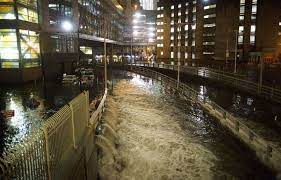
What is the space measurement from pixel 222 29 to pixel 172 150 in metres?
85.3

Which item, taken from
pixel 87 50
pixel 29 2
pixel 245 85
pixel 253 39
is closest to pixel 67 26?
pixel 29 2

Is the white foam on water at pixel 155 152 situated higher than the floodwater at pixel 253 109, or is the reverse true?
the floodwater at pixel 253 109

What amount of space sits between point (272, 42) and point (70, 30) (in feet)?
221

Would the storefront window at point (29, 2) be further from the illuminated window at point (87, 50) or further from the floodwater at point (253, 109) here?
the illuminated window at point (87, 50)

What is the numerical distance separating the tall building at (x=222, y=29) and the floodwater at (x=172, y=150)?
47.9 m

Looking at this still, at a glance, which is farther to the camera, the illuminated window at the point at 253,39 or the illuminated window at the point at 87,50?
the illuminated window at the point at 87,50

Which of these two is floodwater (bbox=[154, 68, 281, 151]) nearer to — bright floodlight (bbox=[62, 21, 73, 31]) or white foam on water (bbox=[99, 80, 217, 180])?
white foam on water (bbox=[99, 80, 217, 180])

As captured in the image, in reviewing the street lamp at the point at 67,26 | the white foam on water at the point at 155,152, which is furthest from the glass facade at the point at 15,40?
the white foam on water at the point at 155,152

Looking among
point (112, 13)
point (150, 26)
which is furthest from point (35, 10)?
point (150, 26)

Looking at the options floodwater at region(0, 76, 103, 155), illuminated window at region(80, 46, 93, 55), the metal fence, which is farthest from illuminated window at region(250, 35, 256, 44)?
the metal fence

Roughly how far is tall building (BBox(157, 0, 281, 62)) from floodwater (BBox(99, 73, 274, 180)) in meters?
47.9

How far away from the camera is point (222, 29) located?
3538 inches

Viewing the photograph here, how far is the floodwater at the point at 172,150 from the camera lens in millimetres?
11617

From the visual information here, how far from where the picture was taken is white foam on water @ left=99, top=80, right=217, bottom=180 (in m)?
11.5
